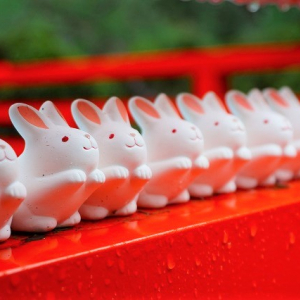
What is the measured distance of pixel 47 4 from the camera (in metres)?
7.07

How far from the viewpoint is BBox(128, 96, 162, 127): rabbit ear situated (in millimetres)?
1597

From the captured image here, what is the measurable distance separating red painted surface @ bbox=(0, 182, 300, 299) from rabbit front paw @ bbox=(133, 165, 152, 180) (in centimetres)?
9

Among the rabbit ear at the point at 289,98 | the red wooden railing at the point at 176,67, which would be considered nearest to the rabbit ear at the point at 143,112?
the rabbit ear at the point at 289,98

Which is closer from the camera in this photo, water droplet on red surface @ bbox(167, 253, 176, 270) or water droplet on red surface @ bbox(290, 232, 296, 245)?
water droplet on red surface @ bbox(167, 253, 176, 270)

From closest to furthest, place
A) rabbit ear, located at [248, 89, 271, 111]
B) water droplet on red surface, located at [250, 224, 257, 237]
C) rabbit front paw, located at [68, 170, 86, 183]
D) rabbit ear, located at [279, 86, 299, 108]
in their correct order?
1. rabbit front paw, located at [68, 170, 86, 183]
2. water droplet on red surface, located at [250, 224, 257, 237]
3. rabbit ear, located at [248, 89, 271, 111]
4. rabbit ear, located at [279, 86, 299, 108]

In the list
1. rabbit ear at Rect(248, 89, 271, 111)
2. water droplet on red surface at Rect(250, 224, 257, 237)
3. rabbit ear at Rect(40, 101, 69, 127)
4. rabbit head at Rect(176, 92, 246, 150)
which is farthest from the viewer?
rabbit ear at Rect(248, 89, 271, 111)

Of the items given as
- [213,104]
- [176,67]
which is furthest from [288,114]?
[176,67]

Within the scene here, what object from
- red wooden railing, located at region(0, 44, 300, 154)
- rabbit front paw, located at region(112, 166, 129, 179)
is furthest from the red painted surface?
red wooden railing, located at region(0, 44, 300, 154)

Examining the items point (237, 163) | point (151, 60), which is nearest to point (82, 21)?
point (151, 60)

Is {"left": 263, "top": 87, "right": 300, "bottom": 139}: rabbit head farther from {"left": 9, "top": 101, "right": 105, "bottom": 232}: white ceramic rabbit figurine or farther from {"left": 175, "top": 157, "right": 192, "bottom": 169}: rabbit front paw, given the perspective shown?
{"left": 9, "top": 101, "right": 105, "bottom": 232}: white ceramic rabbit figurine

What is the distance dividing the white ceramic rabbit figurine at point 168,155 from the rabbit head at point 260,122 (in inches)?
11.9

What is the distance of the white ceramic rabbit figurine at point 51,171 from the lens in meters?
1.26

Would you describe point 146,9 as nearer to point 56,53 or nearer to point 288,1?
point 56,53

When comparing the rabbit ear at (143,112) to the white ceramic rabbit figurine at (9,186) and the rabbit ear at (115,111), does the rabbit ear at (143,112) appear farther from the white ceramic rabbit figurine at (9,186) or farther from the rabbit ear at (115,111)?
the white ceramic rabbit figurine at (9,186)
